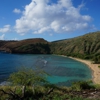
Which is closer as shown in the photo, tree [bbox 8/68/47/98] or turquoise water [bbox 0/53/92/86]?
tree [bbox 8/68/47/98]

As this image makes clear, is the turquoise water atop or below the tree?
below

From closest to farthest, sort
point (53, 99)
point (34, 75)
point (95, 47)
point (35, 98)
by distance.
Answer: point (53, 99), point (35, 98), point (34, 75), point (95, 47)

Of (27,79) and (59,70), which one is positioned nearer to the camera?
(27,79)

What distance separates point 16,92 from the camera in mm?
15055

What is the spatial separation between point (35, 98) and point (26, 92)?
1079mm

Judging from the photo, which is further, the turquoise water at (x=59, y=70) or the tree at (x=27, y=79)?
the turquoise water at (x=59, y=70)

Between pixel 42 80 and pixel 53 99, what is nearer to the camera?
pixel 53 99

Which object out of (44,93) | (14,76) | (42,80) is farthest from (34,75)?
(44,93)

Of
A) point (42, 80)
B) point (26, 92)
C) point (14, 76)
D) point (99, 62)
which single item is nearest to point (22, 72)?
point (14, 76)

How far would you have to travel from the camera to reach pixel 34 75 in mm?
21500

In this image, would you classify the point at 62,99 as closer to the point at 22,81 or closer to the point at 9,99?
the point at 9,99

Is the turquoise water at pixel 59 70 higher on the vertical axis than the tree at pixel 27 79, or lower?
lower

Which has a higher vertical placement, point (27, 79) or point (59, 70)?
point (27, 79)

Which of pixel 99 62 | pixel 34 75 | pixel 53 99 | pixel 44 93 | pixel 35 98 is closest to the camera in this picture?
pixel 53 99
